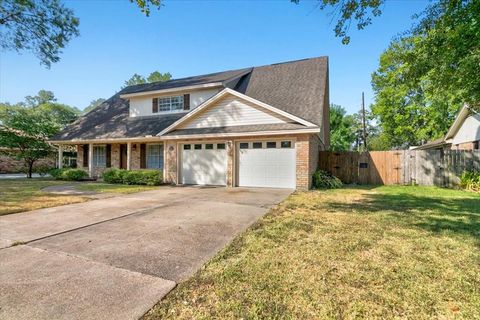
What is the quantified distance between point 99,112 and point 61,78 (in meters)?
3.22

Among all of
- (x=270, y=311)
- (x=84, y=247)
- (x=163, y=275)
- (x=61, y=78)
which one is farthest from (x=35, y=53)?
(x=270, y=311)

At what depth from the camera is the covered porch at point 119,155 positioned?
15.2 m

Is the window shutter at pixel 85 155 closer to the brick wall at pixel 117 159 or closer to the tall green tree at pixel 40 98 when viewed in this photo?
the brick wall at pixel 117 159

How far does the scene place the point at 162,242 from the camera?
4.08m

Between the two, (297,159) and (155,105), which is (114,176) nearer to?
(155,105)

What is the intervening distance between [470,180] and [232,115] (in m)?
11.5

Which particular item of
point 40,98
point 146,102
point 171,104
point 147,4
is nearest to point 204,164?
point 171,104

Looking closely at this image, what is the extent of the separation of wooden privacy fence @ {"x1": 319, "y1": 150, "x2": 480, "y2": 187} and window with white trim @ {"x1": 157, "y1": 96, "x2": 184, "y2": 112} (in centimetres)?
947

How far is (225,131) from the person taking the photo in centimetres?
1169

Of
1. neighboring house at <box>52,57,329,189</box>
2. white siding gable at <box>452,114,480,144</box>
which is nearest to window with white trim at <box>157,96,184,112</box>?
neighboring house at <box>52,57,329,189</box>

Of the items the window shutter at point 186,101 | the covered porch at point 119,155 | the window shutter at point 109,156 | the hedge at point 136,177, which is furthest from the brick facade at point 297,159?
the window shutter at point 109,156

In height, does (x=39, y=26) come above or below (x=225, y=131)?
above

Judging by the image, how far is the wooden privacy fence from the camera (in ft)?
39.4

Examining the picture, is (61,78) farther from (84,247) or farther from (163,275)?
(163,275)
